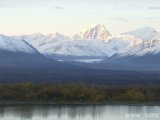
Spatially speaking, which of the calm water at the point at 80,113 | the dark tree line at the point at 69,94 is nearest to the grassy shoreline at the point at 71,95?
the dark tree line at the point at 69,94

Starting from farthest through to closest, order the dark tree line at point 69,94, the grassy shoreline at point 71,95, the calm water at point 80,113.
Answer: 1. the dark tree line at point 69,94
2. the grassy shoreline at point 71,95
3. the calm water at point 80,113

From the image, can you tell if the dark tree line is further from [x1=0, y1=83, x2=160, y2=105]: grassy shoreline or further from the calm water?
the calm water

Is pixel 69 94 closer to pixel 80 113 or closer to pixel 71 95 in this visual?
pixel 71 95

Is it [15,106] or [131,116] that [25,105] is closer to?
[15,106]

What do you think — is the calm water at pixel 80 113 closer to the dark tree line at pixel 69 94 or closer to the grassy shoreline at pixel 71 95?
the grassy shoreline at pixel 71 95

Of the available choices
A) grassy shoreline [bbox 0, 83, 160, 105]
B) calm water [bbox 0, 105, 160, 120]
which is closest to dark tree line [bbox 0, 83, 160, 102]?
grassy shoreline [bbox 0, 83, 160, 105]

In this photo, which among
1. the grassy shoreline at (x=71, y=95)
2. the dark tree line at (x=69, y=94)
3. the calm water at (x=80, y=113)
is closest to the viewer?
the calm water at (x=80, y=113)

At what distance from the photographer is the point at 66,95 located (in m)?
93.1

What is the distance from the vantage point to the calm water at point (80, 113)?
69325 millimetres

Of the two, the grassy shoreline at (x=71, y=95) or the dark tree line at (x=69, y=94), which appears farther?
the dark tree line at (x=69, y=94)

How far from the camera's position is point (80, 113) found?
75.1 meters

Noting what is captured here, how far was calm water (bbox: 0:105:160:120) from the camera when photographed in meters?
69.3

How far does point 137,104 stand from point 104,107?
781 centimetres

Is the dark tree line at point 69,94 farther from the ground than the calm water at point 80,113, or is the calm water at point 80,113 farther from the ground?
the dark tree line at point 69,94
